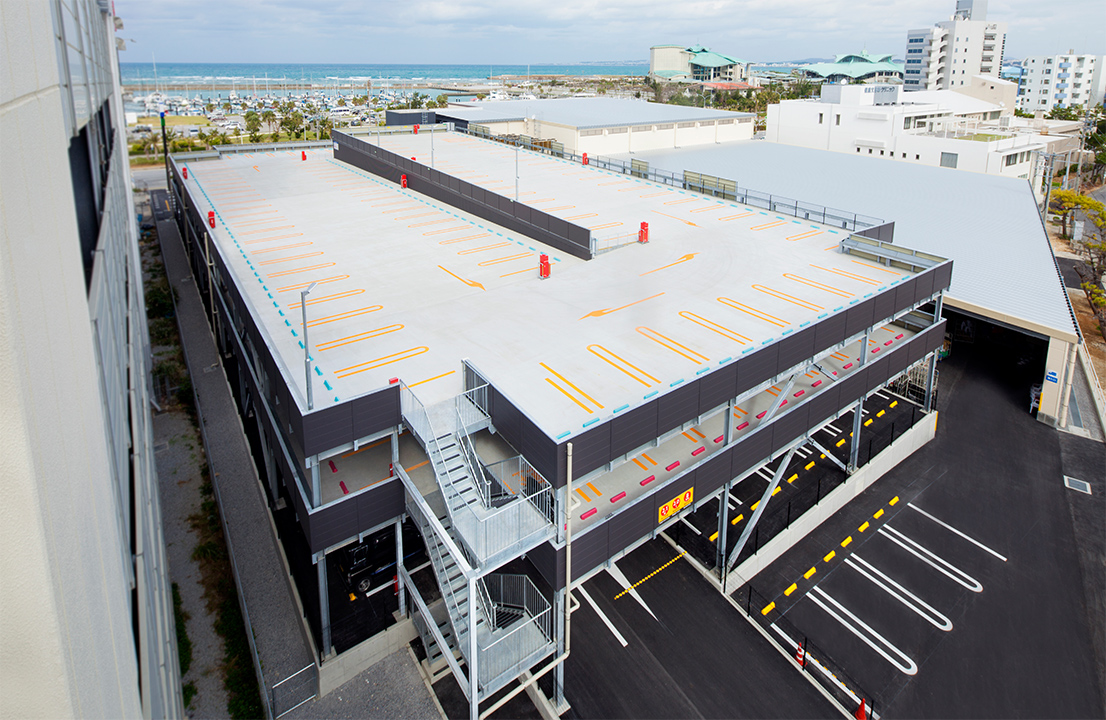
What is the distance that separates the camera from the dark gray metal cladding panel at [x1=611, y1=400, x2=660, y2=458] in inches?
658

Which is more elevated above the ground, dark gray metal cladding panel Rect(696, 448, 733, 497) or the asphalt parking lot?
dark gray metal cladding panel Rect(696, 448, 733, 497)

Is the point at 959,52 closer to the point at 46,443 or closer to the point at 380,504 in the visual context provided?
the point at 380,504

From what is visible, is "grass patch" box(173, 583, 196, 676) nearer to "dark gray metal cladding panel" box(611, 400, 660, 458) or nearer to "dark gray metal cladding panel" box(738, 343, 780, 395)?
"dark gray metal cladding panel" box(611, 400, 660, 458)

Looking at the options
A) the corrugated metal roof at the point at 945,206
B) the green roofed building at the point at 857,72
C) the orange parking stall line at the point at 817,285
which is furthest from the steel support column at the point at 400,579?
the green roofed building at the point at 857,72

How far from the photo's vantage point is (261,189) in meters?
44.3

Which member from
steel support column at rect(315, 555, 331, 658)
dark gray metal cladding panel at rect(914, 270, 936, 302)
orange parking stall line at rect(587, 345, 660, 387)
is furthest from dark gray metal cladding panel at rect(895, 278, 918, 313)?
steel support column at rect(315, 555, 331, 658)

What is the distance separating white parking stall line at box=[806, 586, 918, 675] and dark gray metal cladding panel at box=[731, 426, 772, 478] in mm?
4568

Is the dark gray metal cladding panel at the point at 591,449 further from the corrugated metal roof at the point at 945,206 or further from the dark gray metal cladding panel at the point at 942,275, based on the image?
the corrugated metal roof at the point at 945,206

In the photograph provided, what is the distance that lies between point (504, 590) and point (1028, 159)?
72957mm

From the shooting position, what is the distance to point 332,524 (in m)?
17.3

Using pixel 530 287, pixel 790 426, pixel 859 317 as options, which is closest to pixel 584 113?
pixel 530 287

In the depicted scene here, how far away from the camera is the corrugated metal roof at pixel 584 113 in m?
66.0

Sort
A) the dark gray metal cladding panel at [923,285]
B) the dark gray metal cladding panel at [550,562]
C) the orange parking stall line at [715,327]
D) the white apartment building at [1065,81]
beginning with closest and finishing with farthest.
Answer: the dark gray metal cladding panel at [550,562]
the orange parking stall line at [715,327]
the dark gray metal cladding panel at [923,285]
the white apartment building at [1065,81]

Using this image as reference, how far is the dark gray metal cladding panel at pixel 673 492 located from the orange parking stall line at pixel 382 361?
8.77 m
